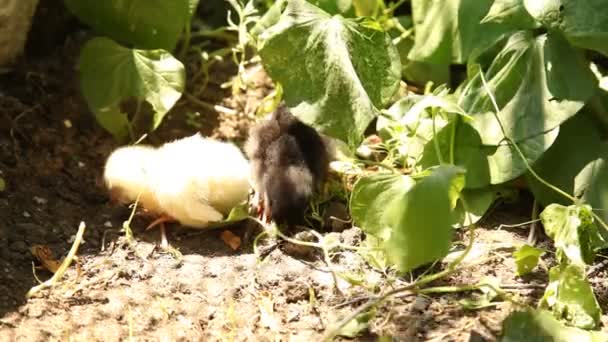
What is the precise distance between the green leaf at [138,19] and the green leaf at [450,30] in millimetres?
612

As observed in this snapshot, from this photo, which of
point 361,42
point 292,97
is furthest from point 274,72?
point 361,42

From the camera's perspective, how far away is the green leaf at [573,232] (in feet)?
6.18

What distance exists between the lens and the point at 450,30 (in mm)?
2398

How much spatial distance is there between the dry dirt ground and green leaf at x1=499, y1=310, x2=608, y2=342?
48mm

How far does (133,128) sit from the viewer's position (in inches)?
96.9

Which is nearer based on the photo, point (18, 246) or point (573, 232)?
point (573, 232)

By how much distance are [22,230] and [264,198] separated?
54 centimetres

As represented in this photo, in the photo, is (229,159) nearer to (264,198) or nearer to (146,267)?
(264,198)

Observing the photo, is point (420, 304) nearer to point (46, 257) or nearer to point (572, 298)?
point (572, 298)

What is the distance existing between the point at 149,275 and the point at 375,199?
20.1 inches

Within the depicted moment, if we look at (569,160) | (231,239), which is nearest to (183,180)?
(231,239)

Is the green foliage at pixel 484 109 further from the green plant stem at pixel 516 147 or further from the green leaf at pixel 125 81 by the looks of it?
the green leaf at pixel 125 81

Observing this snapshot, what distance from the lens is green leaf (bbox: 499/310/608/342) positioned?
177 cm

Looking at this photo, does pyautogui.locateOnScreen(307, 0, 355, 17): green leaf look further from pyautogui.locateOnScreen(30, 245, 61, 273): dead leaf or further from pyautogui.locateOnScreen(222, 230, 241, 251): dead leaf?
pyautogui.locateOnScreen(30, 245, 61, 273): dead leaf
